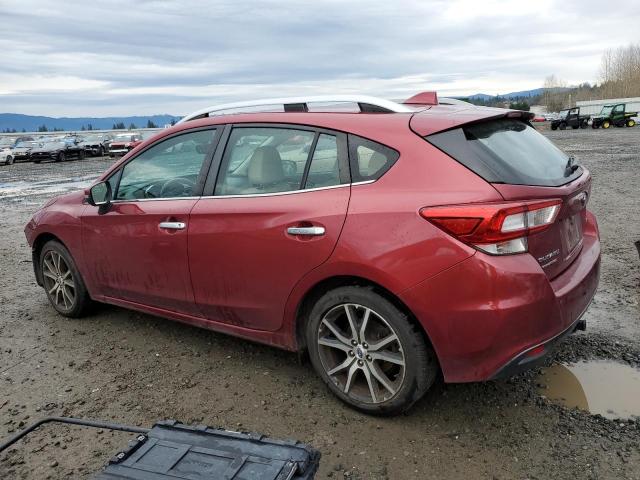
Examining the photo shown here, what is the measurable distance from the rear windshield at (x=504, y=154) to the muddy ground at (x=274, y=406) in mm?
1306

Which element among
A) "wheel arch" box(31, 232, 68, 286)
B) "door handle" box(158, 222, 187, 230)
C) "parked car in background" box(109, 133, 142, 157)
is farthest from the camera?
"parked car in background" box(109, 133, 142, 157)

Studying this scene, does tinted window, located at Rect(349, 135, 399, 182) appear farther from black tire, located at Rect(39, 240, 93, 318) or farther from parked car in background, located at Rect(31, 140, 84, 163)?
parked car in background, located at Rect(31, 140, 84, 163)

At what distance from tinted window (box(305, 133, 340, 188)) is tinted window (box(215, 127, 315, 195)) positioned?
0.07 m

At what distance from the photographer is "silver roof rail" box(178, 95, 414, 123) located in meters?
3.33

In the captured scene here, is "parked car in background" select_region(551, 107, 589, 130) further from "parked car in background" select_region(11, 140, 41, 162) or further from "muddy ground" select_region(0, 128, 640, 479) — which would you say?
"muddy ground" select_region(0, 128, 640, 479)

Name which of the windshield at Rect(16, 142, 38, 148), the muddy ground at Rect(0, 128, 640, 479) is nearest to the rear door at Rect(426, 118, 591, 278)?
the muddy ground at Rect(0, 128, 640, 479)

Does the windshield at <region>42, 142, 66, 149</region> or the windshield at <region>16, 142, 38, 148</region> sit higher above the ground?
the windshield at <region>16, 142, 38, 148</region>

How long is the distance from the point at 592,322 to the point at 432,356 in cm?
203

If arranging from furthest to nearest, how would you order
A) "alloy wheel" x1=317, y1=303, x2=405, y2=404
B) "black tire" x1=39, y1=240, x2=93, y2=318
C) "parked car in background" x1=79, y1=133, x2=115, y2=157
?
1. "parked car in background" x1=79, y1=133, x2=115, y2=157
2. "black tire" x1=39, y1=240, x2=93, y2=318
3. "alloy wheel" x1=317, y1=303, x2=405, y2=404

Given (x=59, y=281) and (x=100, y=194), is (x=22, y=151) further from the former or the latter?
(x=100, y=194)

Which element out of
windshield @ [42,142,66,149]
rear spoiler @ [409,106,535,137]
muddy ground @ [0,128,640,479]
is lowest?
muddy ground @ [0,128,640,479]

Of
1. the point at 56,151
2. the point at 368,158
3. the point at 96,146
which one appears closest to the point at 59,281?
the point at 368,158

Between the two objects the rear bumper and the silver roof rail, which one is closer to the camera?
the rear bumper

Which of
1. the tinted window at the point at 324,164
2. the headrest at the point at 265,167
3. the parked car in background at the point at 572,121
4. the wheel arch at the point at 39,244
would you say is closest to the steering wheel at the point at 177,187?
the headrest at the point at 265,167
